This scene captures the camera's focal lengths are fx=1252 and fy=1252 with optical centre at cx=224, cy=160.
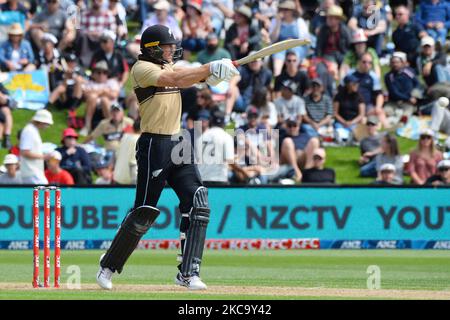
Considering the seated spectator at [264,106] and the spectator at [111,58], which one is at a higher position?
the spectator at [111,58]

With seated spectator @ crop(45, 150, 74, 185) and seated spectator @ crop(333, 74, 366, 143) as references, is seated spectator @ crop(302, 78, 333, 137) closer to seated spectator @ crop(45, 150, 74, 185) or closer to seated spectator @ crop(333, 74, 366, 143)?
seated spectator @ crop(333, 74, 366, 143)

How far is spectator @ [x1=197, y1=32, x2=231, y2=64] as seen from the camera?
2361 cm

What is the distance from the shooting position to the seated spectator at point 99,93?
23.2 m

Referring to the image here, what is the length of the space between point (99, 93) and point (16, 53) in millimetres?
1948

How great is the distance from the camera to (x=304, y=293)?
11477 millimetres

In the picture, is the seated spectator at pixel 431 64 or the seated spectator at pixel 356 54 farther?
the seated spectator at pixel 356 54

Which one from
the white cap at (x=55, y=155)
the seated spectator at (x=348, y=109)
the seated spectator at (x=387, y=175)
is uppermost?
the seated spectator at (x=348, y=109)

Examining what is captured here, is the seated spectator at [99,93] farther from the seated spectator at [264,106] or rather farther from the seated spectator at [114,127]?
the seated spectator at [264,106]

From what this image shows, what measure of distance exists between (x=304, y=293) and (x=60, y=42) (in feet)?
46.9

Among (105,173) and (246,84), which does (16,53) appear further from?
(246,84)

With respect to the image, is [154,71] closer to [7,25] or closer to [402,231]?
[402,231]

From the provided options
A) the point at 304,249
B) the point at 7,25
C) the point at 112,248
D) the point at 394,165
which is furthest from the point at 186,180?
the point at 7,25

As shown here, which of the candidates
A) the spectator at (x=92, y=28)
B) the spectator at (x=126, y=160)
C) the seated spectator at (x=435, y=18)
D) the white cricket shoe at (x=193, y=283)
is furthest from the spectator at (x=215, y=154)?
the white cricket shoe at (x=193, y=283)

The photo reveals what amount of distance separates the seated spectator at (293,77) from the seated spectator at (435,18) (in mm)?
3226
